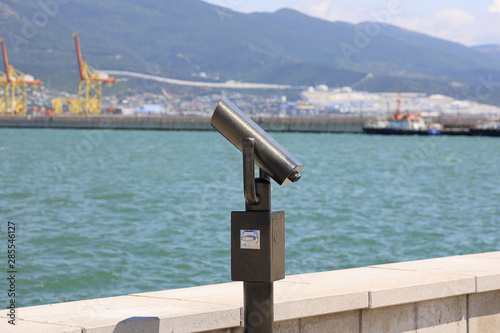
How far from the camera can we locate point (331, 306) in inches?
173

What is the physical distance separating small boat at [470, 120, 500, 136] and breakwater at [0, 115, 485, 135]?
5.71 feet

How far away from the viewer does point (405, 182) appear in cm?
3656

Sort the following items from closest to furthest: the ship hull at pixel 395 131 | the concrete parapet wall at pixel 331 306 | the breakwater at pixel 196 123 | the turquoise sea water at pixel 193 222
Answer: the concrete parapet wall at pixel 331 306 < the turquoise sea water at pixel 193 222 < the ship hull at pixel 395 131 < the breakwater at pixel 196 123

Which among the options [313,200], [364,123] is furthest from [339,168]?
[364,123]

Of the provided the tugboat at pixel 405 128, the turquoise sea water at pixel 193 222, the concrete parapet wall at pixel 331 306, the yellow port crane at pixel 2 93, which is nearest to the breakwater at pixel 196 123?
the tugboat at pixel 405 128

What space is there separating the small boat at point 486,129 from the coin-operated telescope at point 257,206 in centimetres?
9926

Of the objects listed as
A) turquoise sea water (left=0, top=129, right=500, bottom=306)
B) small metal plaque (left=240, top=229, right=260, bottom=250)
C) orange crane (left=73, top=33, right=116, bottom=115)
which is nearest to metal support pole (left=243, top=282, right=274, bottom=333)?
small metal plaque (left=240, top=229, right=260, bottom=250)

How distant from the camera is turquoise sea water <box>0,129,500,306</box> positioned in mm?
13867

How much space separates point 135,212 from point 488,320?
19191 mm

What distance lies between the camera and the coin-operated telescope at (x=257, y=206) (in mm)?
3240

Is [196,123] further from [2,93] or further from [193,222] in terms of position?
[193,222]

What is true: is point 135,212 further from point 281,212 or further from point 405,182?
point 281,212

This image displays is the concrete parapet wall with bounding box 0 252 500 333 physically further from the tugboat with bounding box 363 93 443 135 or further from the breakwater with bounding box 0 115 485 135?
the tugboat with bounding box 363 93 443 135

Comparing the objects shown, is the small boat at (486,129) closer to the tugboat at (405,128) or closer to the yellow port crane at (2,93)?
the tugboat at (405,128)
